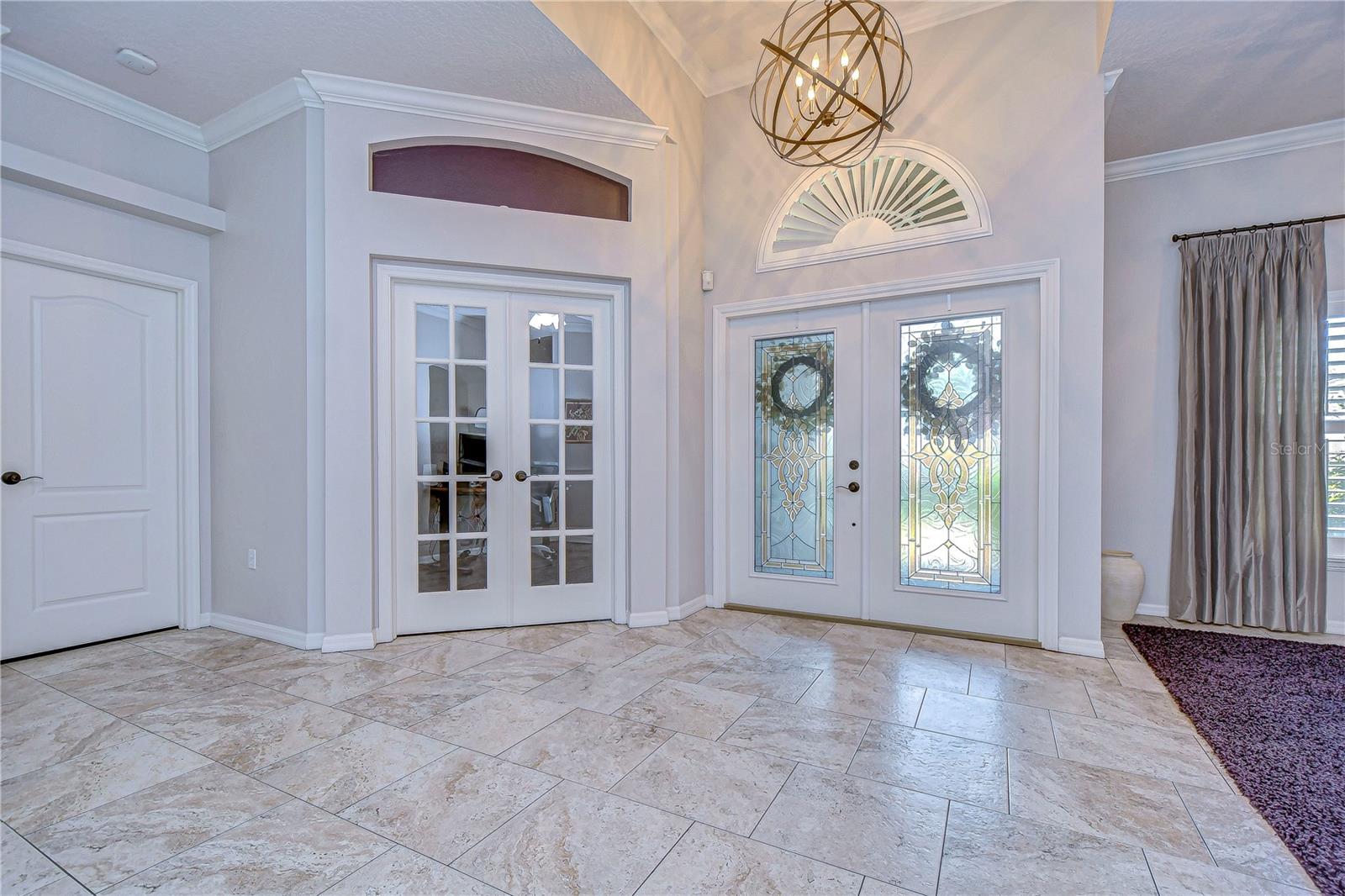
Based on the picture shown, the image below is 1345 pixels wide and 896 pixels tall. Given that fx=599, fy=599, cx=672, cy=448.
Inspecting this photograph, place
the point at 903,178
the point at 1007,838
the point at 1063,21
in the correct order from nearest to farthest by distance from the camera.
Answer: the point at 1007,838
the point at 1063,21
the point at 903,178

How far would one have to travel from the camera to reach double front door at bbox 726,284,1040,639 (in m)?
3.45

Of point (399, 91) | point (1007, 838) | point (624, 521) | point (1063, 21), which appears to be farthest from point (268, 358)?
point (1063, 21)

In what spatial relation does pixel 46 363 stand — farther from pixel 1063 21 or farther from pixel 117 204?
pixel 1063 21

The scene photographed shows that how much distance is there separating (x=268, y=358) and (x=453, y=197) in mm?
1454

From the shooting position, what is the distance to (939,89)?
3.55 meters

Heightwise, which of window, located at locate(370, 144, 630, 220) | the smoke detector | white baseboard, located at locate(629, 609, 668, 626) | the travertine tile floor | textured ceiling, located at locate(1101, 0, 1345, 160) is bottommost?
the travertine tile floor

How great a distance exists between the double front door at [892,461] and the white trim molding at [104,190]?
342 centimetres

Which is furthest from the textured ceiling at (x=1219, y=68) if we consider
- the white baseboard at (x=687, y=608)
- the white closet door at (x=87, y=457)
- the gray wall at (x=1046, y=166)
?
the white closet door at (x=87, y=457)

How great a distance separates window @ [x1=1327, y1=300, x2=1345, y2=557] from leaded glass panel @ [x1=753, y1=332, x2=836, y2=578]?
2.98 metres

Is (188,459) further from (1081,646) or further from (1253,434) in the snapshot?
(1253,434)

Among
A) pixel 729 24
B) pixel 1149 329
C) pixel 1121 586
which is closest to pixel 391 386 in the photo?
pixel 729 24

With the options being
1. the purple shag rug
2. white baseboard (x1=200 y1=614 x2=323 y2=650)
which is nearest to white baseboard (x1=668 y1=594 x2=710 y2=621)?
white baseboard (x1=200 y1=614 x2=323 y2=650)

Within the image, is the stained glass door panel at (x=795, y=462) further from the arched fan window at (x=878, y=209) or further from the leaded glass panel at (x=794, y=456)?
the arched fan window at (x=878, y=209)

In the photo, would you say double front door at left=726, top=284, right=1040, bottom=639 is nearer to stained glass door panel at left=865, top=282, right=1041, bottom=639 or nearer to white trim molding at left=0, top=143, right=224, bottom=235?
stained glass door panel at left=865, top=282, right=1041, bottom=639
